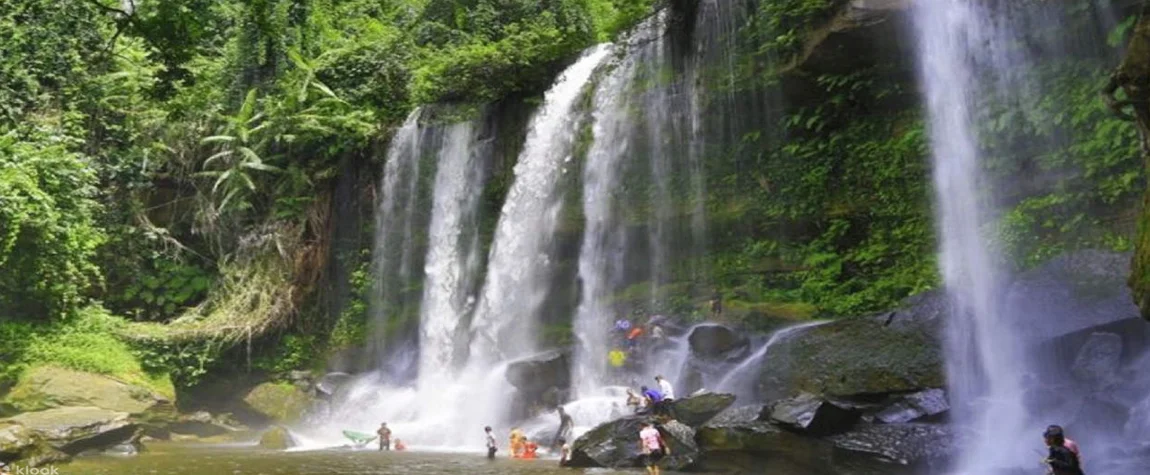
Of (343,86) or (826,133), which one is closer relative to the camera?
(826,133)

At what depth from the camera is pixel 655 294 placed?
51.9 ft

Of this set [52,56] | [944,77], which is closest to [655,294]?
[944,77]

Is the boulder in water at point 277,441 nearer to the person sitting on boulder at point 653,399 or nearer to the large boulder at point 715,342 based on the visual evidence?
the person sitting on boulder at point 653,399

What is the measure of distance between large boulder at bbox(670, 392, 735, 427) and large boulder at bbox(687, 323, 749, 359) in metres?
2.18

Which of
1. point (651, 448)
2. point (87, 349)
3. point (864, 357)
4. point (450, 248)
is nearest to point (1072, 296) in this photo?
point (864, 357)

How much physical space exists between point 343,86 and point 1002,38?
15696 mm

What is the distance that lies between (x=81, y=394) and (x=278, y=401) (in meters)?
4.10

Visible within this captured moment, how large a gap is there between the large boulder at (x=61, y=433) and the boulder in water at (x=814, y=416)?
897cm

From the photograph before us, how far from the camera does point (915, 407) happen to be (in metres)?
9.45

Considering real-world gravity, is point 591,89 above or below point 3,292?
above

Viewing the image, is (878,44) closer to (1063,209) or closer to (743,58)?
(743,58)

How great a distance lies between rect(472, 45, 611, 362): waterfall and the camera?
55.1ft

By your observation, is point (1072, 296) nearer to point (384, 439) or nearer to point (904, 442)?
point (904, 442)

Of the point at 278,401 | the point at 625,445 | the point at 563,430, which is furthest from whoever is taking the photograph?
the point at 278,401
